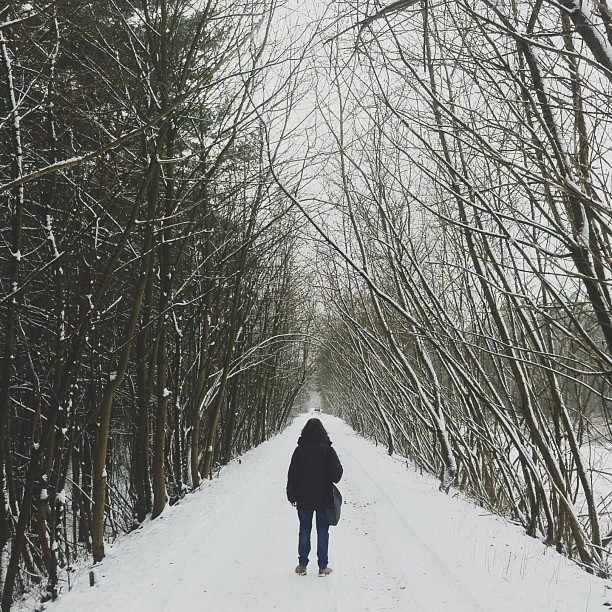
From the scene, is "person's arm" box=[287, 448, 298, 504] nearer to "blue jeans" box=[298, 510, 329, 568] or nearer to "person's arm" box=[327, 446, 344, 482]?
"blue jeans" box=[298, 510, 329, 568]

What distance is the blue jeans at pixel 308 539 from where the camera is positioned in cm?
561

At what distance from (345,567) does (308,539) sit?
1.90ft

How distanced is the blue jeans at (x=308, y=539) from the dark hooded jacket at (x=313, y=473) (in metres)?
0.09

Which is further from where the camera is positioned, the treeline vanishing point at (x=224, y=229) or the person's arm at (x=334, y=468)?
the person's arm at (x=334, y=468)

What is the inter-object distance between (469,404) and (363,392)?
56.7 feet

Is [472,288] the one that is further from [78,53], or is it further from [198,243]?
[78,53]

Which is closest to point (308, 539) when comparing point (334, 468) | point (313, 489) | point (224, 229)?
point (313, 489)

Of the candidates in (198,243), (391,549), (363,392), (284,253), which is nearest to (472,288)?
(391,549)

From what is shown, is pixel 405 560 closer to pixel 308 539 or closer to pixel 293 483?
pixel 308 539

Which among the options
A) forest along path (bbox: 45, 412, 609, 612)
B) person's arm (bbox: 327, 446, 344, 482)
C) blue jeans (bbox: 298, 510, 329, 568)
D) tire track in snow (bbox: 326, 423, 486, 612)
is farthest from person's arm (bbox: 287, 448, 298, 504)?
tire track in snow (bbox: 326, 423, 486, 612)

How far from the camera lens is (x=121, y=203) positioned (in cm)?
836

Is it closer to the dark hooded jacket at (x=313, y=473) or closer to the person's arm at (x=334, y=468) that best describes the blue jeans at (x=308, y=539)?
the dark hooded jacket at (x=313, y=473)

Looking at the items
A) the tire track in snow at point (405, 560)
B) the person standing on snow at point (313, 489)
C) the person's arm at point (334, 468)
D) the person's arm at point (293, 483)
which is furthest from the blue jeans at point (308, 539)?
the tire track in snow at point (405, 560)

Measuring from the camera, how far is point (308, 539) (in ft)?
18.5
